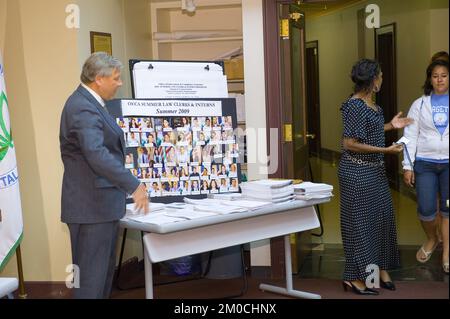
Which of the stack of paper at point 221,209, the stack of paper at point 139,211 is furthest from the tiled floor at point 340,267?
the stack of paper at point 139,211

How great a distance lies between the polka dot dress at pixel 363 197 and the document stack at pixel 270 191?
0.48 metres

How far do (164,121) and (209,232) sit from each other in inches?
31.4

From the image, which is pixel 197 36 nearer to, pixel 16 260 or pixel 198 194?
pixel 198 194

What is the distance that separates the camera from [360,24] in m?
10.4

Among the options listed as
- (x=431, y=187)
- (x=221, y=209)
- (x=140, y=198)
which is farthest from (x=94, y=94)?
(x=431, y=187)

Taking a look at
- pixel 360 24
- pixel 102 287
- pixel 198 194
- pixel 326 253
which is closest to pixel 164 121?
pixel 198 194

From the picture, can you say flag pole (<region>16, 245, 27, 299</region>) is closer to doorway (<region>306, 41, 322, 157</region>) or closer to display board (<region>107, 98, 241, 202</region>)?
display board (<region>107, 98, 241, 202</region>)

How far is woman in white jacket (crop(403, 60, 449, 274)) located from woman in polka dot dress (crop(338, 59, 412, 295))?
3.55 feet

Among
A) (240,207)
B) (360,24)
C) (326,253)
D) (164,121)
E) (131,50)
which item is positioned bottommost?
(326,253)

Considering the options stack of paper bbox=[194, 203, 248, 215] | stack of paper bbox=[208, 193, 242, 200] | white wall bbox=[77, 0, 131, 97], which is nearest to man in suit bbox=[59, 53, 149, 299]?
stack of paper bbox=[194, 203, 248, 215]

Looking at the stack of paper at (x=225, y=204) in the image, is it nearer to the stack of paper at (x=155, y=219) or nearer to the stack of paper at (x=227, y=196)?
the stack of paper at (x=227, y=196)

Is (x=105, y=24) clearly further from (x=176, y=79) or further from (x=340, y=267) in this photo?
(x=340, y=267)

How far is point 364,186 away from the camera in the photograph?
412 cm

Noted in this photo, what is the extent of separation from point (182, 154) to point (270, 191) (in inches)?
23.4
